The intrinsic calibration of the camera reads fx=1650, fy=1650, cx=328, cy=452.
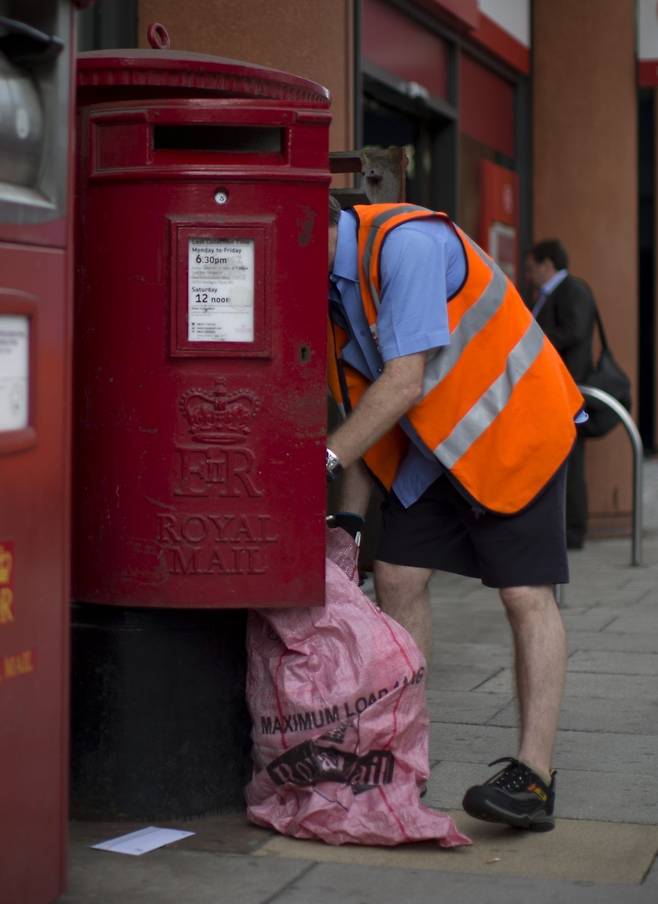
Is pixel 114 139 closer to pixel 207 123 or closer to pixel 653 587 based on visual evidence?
pixel 207 123

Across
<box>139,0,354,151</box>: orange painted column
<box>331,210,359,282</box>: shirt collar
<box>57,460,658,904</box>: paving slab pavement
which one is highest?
<box>139,0,354,151</box>: orange painted column

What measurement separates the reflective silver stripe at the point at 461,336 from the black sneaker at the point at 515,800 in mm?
943

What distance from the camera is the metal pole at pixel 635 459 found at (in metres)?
8.60

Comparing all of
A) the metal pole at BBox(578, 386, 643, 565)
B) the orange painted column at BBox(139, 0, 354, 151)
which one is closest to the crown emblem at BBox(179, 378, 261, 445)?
the orange painted column at BBox(139, 0, 354, 151)

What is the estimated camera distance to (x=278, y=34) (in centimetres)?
646

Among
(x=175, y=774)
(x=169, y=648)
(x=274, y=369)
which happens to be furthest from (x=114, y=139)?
(x=175, y=774)

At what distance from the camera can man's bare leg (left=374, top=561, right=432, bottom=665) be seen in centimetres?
429

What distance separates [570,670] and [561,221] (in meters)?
4.99

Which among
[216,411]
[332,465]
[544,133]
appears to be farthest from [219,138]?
[544,133]

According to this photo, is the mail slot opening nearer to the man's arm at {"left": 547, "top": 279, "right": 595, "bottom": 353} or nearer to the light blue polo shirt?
the light blue polo shirt

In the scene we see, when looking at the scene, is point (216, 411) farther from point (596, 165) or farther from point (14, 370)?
point (596, 165)

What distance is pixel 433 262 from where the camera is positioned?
154 inches

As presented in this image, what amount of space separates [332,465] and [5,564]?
108 cm

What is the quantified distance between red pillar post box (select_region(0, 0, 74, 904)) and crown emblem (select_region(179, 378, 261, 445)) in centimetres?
59
